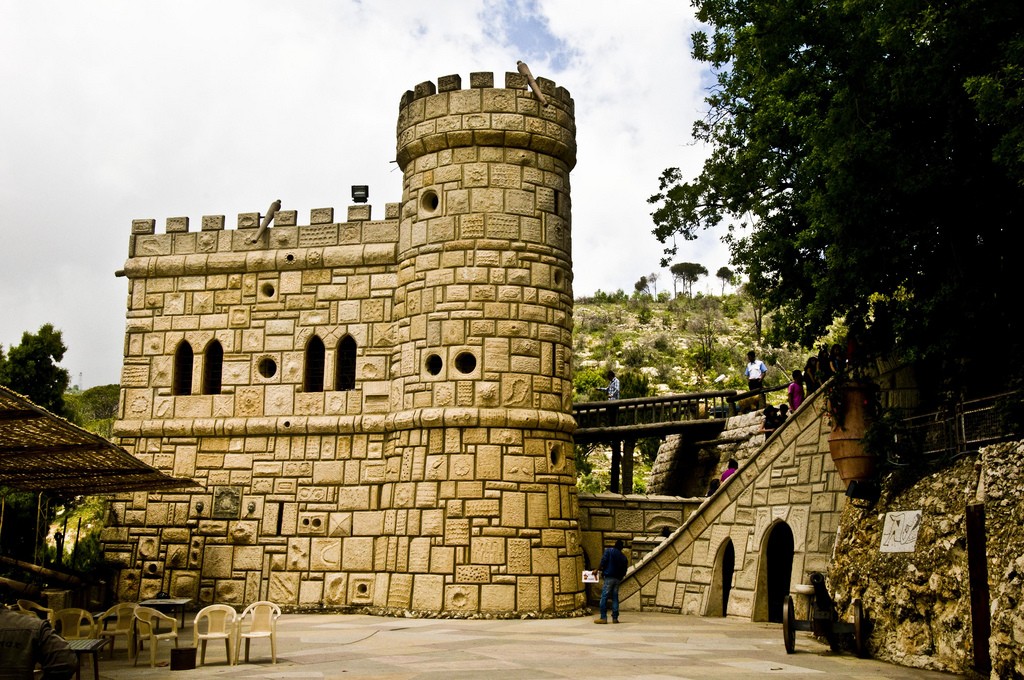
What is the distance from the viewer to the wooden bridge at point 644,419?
2245cm

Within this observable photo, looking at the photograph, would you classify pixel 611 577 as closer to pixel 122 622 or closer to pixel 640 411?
pixel 122 622

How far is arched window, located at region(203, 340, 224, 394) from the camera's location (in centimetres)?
1859

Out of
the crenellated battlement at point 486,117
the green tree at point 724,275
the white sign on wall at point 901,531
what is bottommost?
the white sign on wall at point 901,531

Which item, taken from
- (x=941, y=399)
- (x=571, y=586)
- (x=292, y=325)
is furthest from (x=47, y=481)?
(x=941, y=399)

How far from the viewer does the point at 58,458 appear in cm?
1212

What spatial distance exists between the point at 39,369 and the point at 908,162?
70.5 feet

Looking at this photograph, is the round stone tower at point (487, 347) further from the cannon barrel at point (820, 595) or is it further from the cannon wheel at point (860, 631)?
the cannon wheel at point (860, 631)

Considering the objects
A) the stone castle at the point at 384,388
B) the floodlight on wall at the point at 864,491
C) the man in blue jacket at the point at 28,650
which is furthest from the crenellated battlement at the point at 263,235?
the man in blue jacket at the point at 28,650

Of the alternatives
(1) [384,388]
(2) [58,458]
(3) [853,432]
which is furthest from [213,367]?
(3) [853,432]

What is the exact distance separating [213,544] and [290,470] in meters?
1.93

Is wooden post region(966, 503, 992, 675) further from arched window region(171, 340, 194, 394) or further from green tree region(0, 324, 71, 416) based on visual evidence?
green tree region(0, 324, 71, 416)

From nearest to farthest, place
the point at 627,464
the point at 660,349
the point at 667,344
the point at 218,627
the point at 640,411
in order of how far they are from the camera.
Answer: the point at 218,627 < the point at 627,464 < the point at 640,411 < the point at 660,349 < the point at 667,344

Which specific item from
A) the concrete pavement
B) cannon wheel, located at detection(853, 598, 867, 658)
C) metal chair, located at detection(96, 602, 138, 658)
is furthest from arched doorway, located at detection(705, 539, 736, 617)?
metal chair, located at detection(96, 602, 138, 658)

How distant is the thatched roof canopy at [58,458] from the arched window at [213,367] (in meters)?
4.24
